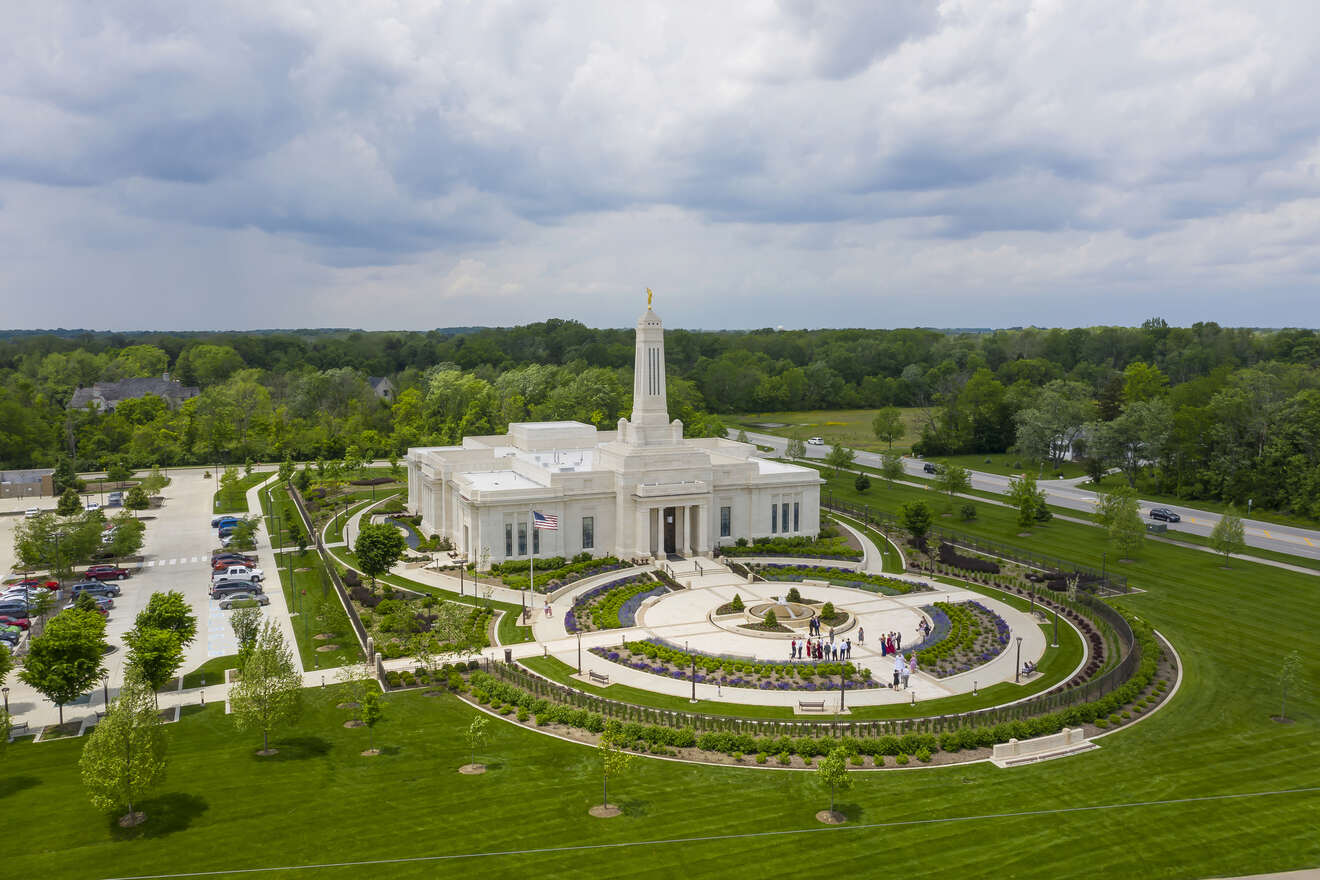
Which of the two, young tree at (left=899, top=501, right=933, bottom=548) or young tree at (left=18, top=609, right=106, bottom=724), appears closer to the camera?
young tree at (left=18, top=609, right=106, bottom=724)

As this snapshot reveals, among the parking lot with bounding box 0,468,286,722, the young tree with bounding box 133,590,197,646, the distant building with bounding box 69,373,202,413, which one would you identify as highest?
the distant building with bounding box 69,373,202,413

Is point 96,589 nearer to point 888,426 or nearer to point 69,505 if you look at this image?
point 69,505

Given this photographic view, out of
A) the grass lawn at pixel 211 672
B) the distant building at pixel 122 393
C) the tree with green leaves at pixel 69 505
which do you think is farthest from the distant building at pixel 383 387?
the grass lawn at pixel 211 672

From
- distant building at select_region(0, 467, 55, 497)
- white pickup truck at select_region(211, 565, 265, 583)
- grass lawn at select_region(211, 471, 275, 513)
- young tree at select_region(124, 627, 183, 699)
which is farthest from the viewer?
distant building at select_region(0, 467, 55, 497)

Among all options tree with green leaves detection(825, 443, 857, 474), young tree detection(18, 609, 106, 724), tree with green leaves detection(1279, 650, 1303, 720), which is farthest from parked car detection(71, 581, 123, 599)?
tree with green leaves detection(825, 443, 857, 474)

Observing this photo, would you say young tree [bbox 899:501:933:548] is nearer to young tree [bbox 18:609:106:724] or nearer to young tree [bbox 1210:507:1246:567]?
young tree [bbox 1210:507:1246:567]

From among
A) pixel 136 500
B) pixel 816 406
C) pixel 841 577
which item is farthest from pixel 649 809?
pixel 816 406

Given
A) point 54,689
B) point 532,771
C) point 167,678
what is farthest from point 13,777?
point 532,771
